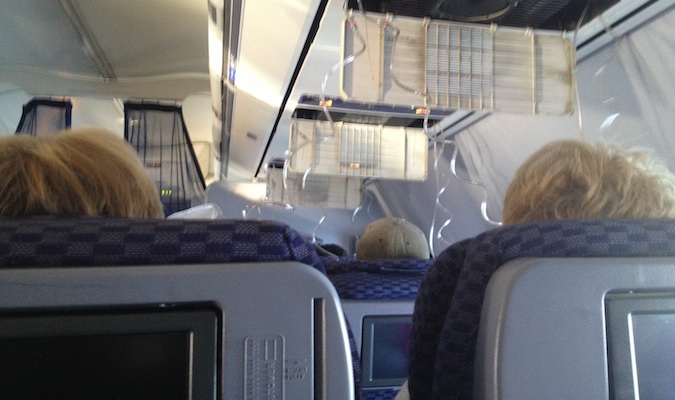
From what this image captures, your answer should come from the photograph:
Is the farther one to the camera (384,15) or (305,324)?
(384,15)

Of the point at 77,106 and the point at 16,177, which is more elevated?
the point at 77,106

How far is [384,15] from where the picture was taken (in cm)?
216

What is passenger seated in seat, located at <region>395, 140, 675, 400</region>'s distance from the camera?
3.72ft

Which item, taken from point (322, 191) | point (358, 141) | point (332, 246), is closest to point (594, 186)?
point (358, 141)

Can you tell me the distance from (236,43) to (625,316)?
7.79 feet

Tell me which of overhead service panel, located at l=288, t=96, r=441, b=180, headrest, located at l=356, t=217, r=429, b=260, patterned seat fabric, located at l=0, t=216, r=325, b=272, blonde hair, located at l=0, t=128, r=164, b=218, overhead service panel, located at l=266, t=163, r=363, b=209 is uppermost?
overhead service panel, located at l=288, t=96, r=441, b=180

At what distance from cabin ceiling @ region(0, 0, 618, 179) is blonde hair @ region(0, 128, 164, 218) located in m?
1.21

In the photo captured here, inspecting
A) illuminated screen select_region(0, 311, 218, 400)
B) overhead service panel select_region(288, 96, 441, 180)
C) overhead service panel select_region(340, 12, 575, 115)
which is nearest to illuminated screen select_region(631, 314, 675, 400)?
illuminated screen select_region(0, 311, 218, 400)

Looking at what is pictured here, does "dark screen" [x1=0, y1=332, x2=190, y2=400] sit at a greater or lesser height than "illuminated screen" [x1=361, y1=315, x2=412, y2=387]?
greater

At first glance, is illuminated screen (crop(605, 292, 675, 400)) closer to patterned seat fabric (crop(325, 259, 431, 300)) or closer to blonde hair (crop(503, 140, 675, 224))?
blonde hair (crop(503, 140, 675, 224))

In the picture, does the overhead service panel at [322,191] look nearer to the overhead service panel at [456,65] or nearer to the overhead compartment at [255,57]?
the overhead compartment at [255,57]

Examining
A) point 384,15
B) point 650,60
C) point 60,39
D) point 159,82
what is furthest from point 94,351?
point 159,82

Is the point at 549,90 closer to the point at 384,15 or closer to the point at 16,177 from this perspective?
the point at 384,15

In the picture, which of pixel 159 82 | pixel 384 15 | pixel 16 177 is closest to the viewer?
pixel 16 177
